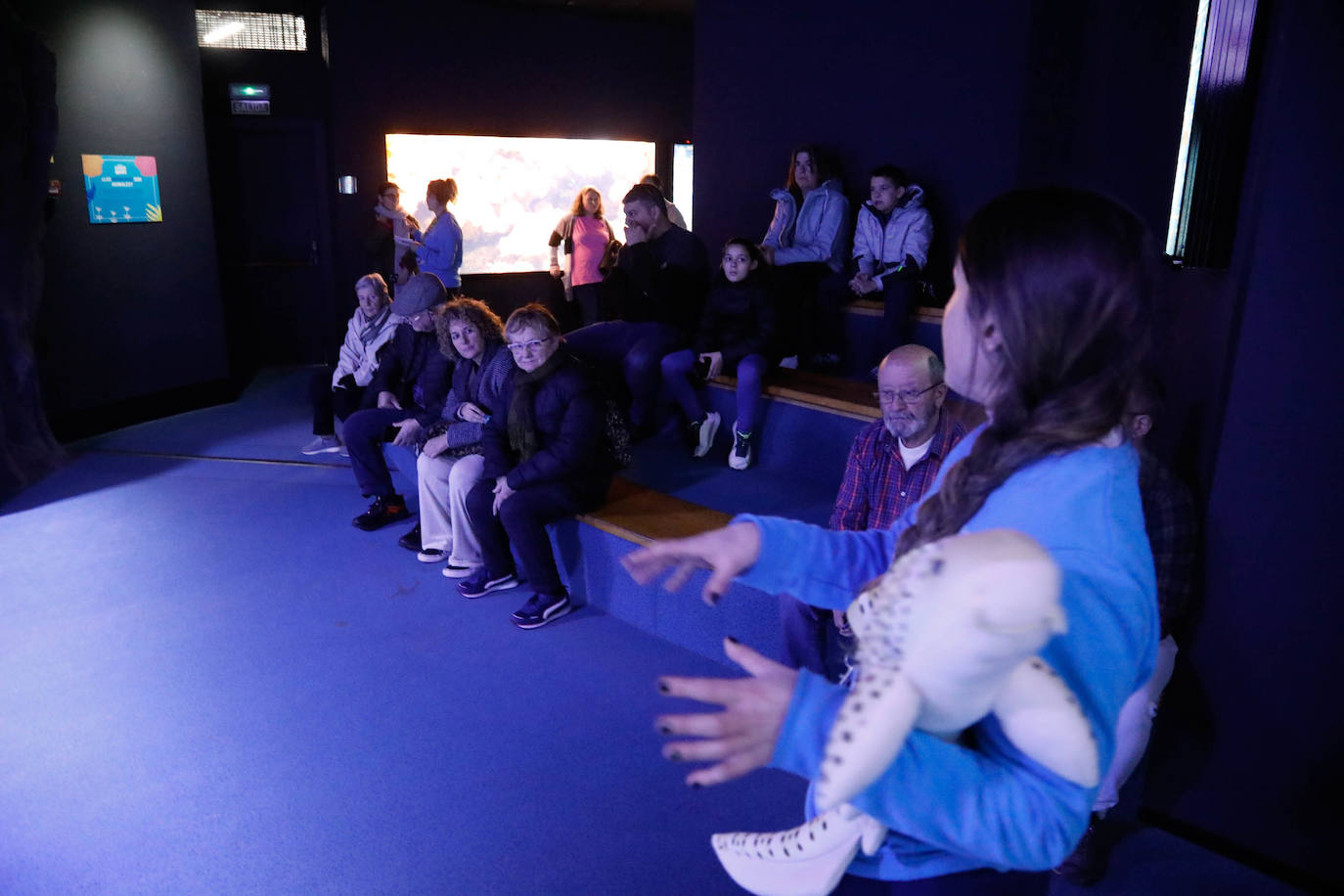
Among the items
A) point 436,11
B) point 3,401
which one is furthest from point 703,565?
point 436,11

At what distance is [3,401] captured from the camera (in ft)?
18.1

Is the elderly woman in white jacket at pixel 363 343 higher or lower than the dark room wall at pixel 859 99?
lower

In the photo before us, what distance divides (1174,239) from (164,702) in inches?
194

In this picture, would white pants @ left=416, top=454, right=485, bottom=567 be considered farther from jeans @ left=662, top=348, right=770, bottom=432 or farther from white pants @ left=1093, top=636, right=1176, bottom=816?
white pants @ left=1093, top=636, right=1176, bottom=816

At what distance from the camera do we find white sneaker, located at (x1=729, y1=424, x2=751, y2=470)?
4.68m

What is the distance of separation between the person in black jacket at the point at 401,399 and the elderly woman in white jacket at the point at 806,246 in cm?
202

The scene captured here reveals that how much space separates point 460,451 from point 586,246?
3636 mm

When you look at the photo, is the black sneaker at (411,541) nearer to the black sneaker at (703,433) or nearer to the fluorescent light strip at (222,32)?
the black sneaker at (703,433)

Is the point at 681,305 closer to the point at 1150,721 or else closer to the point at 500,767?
the point at 500,767

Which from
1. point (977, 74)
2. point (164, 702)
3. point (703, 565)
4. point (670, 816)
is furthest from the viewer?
point (977, 74)

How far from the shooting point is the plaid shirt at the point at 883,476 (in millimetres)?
2779

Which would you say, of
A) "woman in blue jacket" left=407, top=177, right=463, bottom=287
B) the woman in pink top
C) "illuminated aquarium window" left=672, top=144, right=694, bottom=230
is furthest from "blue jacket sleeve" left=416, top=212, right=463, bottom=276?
"illuminated aquarium window" left=672, top=144, right=694, bottom=230

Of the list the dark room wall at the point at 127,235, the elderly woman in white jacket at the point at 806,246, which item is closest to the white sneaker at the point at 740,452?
the elderly woman in white jacket at the point at 806,246

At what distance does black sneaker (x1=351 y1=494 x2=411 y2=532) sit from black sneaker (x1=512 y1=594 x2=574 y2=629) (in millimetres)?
1357
